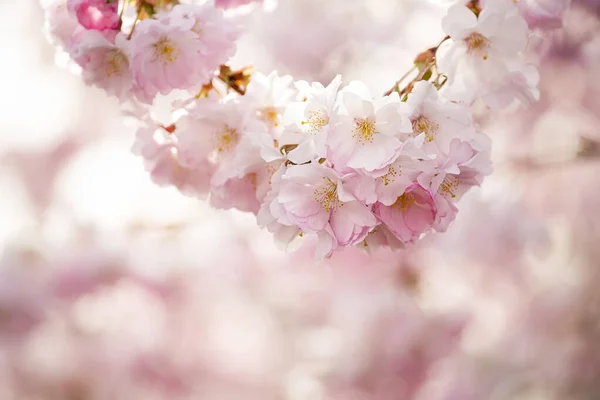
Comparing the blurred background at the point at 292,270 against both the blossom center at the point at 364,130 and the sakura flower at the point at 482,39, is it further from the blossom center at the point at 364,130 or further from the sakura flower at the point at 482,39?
the blossom center at the point at 364,130

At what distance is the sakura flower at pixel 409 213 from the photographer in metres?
0.59

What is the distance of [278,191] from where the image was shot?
1.99 ft

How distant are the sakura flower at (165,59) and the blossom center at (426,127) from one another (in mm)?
275

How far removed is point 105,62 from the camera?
0.73 meters

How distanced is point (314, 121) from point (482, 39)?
0.79ft

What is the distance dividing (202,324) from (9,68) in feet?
2.39

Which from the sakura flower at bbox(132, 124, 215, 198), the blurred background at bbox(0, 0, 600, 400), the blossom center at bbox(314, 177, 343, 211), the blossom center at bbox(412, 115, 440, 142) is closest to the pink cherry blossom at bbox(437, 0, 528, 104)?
the blossom center at bbox(412, 115, 440, 142)

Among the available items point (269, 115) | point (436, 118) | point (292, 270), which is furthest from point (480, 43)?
point (292, 270)

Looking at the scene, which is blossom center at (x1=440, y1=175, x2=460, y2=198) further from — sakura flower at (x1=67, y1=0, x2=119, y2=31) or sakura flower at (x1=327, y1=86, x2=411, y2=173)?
sakura flower at (x1=67, y1=0, x2=119, y2=31)

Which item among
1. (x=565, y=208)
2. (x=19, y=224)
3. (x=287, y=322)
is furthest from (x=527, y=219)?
(x=19, y=224)

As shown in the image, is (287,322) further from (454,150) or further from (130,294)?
(454,150)

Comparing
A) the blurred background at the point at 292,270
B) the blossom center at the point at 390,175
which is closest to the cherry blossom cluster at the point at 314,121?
the blossom center at the point at 390,175

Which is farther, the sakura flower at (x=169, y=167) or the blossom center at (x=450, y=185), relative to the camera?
the sakura flower at (x=169, y=167)

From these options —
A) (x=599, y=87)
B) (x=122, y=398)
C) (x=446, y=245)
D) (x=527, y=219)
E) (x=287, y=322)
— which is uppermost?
(x=599, y=87)
